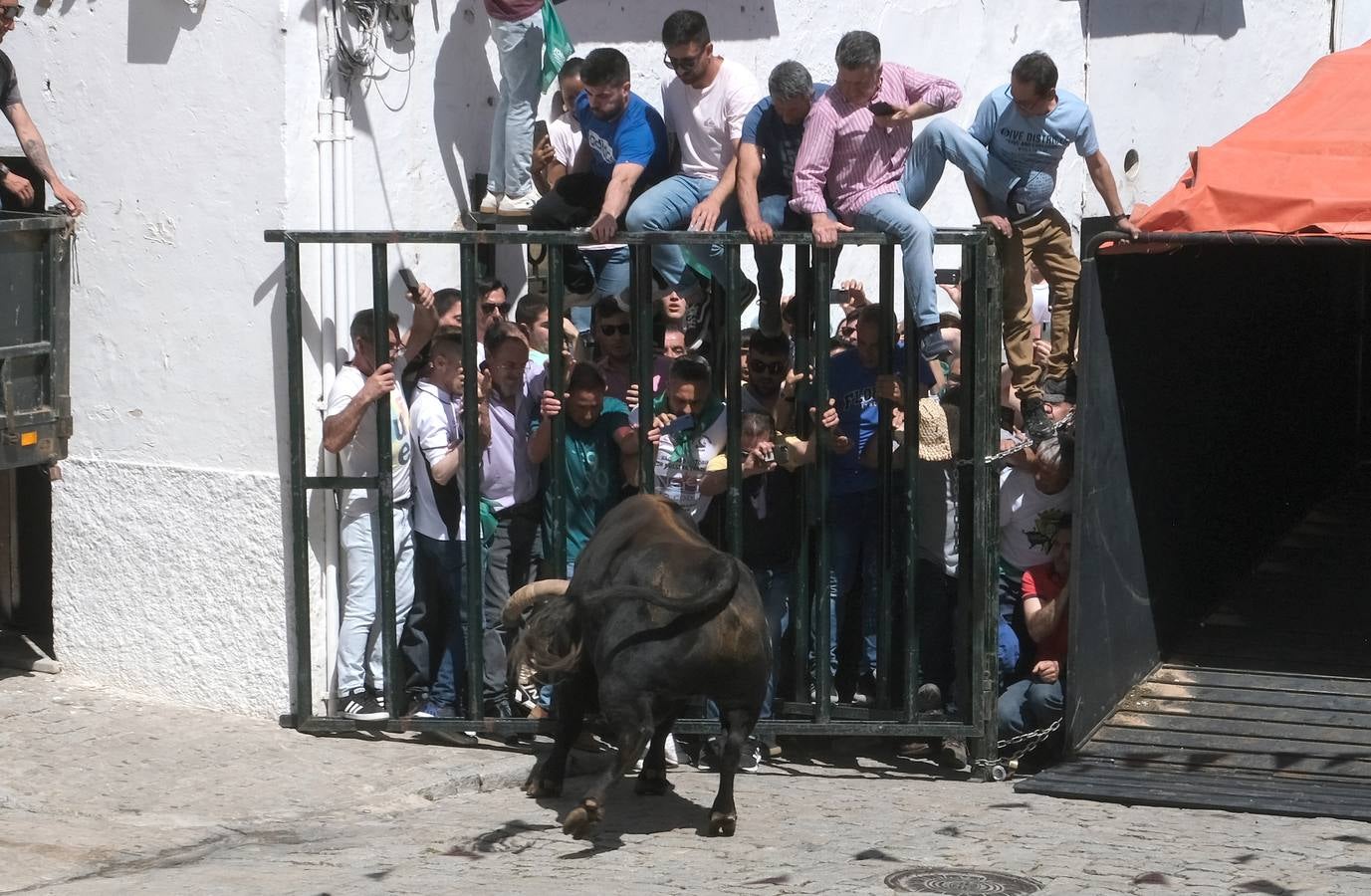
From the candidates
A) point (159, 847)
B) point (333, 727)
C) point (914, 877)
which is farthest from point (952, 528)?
point (159, 847)

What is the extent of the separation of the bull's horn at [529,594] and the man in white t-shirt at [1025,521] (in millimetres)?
2185

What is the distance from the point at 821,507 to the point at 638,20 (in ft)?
16.0


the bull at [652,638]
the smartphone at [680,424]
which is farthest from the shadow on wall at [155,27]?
the bull at [652,638]

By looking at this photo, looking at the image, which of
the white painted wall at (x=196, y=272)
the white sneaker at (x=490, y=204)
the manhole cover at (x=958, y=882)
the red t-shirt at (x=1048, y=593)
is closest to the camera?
the manhole cover at (x=958, y=882)

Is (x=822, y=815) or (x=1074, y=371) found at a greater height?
(x=1074, y=371)

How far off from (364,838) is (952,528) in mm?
3147

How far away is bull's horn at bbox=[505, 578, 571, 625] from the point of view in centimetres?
769

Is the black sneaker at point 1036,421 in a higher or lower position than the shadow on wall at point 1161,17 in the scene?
lower

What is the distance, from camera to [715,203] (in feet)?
27.0

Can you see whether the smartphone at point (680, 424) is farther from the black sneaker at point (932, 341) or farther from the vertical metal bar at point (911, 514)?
the black sneaker at point (932, 341)

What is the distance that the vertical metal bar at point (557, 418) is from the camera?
797 centimetres

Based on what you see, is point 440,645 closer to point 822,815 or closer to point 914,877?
point 822,815

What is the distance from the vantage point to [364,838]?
700 cm

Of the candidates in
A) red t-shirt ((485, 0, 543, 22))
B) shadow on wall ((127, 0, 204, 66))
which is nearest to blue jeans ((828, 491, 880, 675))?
red t-shirt ((485, 0, 543, 22))
